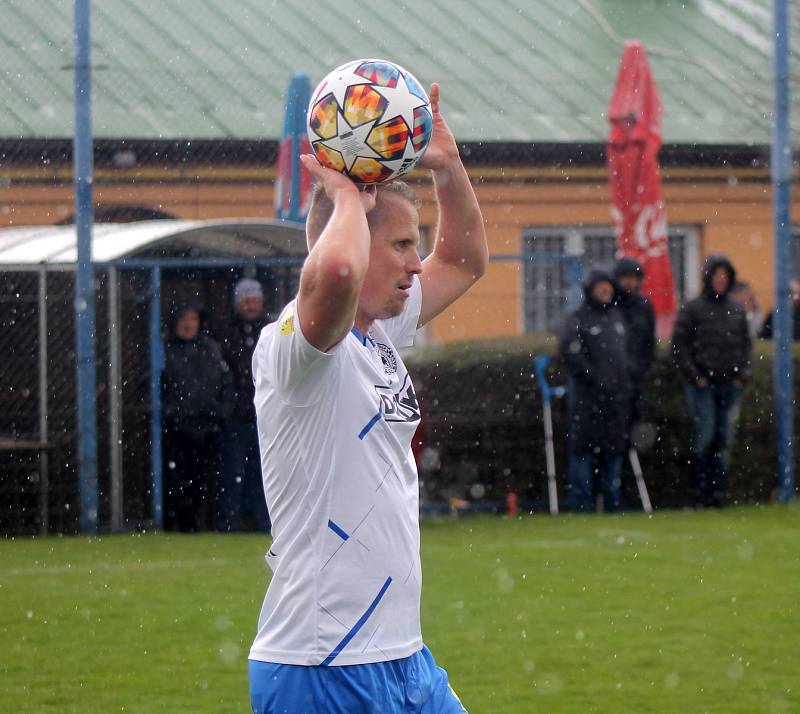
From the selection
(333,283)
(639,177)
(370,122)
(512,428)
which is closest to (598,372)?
(512,428)

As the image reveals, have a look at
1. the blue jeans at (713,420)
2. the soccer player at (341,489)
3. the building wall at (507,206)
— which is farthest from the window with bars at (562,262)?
the soccer player at (341,489)

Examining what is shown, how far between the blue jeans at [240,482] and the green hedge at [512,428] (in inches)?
57.6

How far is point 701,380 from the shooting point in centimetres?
1211

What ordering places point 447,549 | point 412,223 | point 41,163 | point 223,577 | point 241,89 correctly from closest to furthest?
point 412,223, point 223,577, point 447,549, point 41,163, point 241,89

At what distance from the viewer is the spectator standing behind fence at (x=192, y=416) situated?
11211 mm

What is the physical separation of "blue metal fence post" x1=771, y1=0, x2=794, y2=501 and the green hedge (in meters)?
0.35

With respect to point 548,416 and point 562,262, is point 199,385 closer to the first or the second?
point 548,416

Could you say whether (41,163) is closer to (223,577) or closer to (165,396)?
(165,396)

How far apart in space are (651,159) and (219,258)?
3.85 metres

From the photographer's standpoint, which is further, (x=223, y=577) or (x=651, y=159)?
(x=651, y=159)

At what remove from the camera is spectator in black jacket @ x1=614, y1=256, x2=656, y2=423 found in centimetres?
1192

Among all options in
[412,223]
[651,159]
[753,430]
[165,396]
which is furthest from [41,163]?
[412,223]

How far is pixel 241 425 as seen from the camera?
445 inches

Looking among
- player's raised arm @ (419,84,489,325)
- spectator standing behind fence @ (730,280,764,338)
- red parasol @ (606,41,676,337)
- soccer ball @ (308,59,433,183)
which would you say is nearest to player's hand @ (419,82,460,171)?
player's raised arm @ (419,84,489,325)
